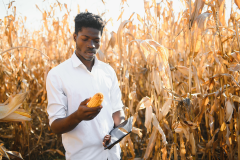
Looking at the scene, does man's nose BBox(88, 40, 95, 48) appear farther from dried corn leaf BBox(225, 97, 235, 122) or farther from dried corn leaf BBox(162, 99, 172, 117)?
dried corn leaf BBox(225, 97, 235, 122)

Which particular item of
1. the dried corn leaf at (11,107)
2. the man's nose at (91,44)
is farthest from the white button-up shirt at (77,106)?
the dried corn leaf at (11,107)

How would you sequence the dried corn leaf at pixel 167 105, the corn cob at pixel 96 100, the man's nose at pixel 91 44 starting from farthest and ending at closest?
the dried corn leaf at pixel 167 105
the man's nose at pixel 91 44
the corn cob at pixel 96 100

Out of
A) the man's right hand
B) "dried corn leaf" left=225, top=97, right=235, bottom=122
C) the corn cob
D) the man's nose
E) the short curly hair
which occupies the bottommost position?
"dried corn leaf" left=225, top=97, right=235, bottom=122

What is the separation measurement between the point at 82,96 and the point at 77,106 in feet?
0.22

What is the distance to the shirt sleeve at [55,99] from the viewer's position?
98 cm

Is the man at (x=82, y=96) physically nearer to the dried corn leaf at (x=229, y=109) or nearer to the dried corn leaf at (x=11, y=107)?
the dried corn leaf at (x=11, y=107)

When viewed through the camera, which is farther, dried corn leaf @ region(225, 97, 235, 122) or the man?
dried corn leaf @ region(225, 97, 235, 122)

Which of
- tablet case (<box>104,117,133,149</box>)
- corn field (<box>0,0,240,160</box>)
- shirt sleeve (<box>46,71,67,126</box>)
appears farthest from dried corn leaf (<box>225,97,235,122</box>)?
shirt sleeve (<box>46,71,67,126</box>)

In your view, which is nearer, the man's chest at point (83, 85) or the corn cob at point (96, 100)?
the corn cob at point (96, 100)

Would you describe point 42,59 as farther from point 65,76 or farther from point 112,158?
point 112,158

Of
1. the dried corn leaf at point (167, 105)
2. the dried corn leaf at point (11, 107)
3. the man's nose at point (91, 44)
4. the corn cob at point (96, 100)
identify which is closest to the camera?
the dried corn leaf at point (11, 107)

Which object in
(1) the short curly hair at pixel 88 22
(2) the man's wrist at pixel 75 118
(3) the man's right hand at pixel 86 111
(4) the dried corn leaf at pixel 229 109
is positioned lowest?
(4) the dried corn leaf at pixel 229 109

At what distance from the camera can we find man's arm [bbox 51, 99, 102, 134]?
2.73 feet

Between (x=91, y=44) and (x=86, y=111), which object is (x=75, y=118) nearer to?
(x=86, y=111)
